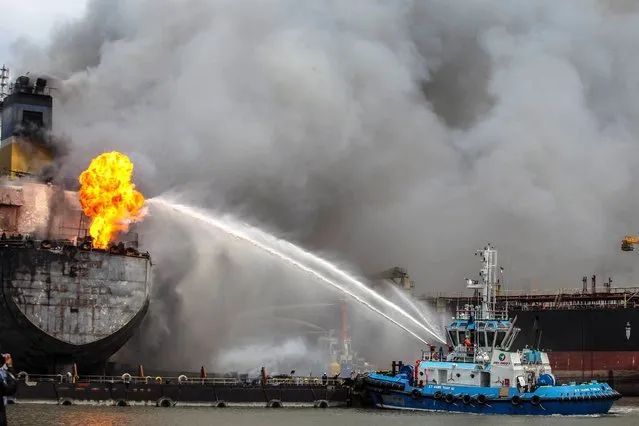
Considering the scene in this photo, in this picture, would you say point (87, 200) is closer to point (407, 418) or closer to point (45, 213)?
point (45, 213)

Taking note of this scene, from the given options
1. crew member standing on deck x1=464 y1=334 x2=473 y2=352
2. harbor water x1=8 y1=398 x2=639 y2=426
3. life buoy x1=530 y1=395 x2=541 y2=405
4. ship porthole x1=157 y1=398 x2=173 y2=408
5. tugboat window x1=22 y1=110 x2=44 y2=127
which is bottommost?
harbor water x1=8 y1=398 x2=639 y2=426

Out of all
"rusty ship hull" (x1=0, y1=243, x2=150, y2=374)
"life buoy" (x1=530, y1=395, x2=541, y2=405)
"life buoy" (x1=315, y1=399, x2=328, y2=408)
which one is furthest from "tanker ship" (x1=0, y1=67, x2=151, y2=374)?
"life buoy" (x1=530, y1=395, x2=541, y2=405)

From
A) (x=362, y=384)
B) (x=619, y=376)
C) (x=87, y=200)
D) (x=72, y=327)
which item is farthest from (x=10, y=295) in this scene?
(x=619, y=376)

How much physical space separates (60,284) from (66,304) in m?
0.91

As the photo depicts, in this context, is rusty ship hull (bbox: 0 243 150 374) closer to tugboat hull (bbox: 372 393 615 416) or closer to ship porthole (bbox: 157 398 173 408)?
ship porthole (bbox: 157 398 173 408)

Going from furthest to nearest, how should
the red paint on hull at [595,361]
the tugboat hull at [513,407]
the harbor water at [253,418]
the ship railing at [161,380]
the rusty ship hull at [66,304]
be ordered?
the red paint on hull at [595,361]
the rusty ship hull at [66,304]
the ship railing at [161,380]
the tugboat hull at [513,407]
the harbor water at [253,418]

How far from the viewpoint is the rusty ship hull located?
46.8 meters

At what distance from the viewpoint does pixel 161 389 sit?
45.9 m

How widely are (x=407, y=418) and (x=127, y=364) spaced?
17.2 m

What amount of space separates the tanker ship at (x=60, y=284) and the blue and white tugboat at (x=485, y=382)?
1166cm

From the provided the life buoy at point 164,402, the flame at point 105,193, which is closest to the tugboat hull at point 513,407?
the life buoy at point 164,402

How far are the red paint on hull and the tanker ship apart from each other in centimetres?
3286

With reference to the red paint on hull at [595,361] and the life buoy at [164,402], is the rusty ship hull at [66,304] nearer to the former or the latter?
the life buoy at [164,402]

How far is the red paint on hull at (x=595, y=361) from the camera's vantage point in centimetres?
7056
